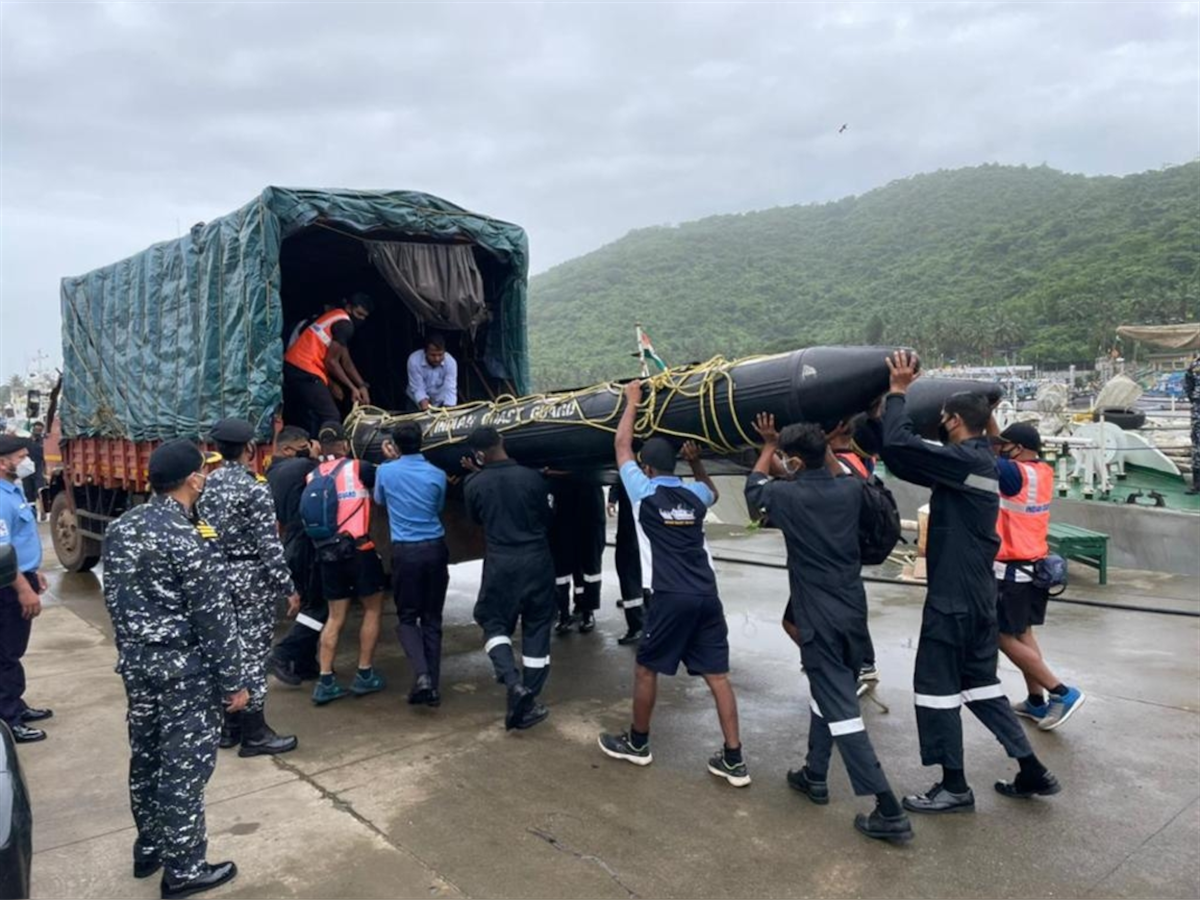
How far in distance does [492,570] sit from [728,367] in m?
1.66

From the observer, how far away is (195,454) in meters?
2.88

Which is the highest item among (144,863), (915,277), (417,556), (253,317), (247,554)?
(915,277)

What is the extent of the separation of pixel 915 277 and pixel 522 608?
68.7m

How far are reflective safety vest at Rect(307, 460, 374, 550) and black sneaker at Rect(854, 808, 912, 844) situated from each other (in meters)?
2.94

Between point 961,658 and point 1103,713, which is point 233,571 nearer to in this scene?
point 961,658

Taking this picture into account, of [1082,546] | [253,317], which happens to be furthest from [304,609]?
[1082,546]

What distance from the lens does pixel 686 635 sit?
3639mm

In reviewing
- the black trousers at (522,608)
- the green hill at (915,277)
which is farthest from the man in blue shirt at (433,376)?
the green hill at (915,277)

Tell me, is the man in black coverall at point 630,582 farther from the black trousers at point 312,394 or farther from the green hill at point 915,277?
the green hill at point 915,277

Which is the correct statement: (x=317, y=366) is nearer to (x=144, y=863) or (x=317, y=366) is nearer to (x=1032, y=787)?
(x=144, y=863)

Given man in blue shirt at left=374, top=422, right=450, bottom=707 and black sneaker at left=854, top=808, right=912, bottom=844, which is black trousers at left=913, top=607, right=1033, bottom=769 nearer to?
black sneaker at left=854, top=808, right=912, bottom=844

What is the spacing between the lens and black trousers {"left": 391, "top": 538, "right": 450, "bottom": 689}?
457 cm

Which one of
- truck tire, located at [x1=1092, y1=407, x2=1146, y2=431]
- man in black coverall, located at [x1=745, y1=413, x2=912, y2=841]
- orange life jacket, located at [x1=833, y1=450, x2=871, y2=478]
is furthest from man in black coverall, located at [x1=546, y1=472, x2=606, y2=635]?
truck tire, located at [x1=1092, y1=407, x2=1146, y2=431]

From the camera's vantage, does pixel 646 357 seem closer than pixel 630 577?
Yes
